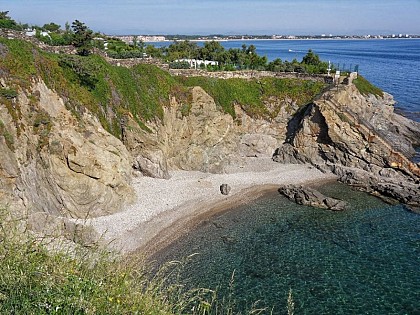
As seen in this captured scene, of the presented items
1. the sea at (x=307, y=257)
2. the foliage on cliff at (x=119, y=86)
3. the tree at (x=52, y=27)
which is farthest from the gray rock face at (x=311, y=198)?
the tree at (x=52, y=27)

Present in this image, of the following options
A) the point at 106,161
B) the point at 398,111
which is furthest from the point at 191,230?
the point at 398,111

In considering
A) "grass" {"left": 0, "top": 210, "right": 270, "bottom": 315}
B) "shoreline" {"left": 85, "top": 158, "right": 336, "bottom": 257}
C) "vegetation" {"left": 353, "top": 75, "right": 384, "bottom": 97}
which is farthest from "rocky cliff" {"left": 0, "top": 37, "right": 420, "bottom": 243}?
"grass" {"left": 0, "top": 210, "right": 270, "bottom": 315}

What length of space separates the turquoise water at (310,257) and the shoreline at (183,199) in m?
1.61

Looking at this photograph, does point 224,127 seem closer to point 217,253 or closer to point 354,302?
point 217,253

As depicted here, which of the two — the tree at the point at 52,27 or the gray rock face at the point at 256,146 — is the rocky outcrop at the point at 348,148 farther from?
the tree at the point at 52,27

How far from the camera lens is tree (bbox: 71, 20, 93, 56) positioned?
40.9m

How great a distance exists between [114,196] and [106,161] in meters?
3.27

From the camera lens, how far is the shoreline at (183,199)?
29.7 meters

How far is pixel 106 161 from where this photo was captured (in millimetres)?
32906

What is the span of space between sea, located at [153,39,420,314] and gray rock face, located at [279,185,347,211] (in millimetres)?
699

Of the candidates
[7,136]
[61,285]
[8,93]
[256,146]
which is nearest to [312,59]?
[256,146]

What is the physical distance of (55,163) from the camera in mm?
29484

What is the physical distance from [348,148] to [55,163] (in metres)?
33.8

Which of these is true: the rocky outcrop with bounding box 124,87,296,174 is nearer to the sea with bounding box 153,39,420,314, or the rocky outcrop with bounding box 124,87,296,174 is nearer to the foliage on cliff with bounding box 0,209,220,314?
the sea with bounding box 153,39,420,314
